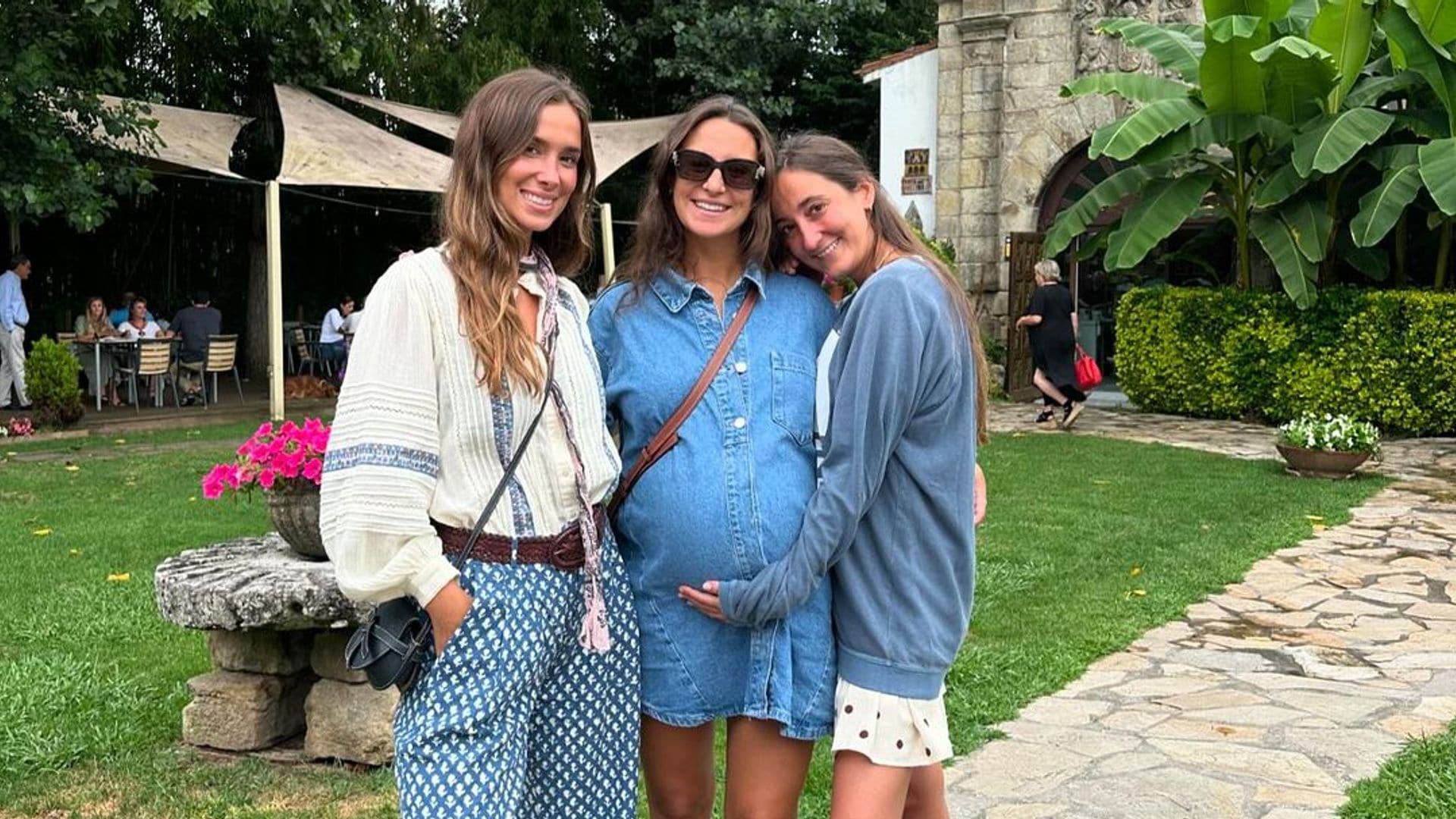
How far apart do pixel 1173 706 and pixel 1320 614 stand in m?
1.85

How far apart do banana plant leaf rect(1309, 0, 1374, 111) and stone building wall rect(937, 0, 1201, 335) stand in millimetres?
3496

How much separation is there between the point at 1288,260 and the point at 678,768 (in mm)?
11676

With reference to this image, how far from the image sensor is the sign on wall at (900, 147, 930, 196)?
1714cm

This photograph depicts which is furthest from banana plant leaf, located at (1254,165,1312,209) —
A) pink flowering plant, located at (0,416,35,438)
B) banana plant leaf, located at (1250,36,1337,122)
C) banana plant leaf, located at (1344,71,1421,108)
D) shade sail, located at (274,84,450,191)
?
pink flowering plant, located at (0,416,35,438)

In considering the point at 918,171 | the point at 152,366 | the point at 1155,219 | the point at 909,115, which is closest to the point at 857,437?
the point at 1155,219

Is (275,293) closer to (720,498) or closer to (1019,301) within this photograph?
(1019,301)

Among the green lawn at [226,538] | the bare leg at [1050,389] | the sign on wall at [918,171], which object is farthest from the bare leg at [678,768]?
the sign on wall at [918,171]

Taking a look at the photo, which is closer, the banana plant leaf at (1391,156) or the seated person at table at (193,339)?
the banana plant leaf at (1391,156)

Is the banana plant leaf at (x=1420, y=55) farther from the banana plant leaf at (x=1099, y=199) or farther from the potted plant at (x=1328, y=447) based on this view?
the potted plant at (x=1328, y=447)

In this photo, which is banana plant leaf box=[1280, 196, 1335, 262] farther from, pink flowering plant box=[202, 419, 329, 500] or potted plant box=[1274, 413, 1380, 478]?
pink flowering plant box=[202, 419, 329, 500]

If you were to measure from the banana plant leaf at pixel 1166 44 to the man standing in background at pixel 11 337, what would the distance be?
1217 centimetres

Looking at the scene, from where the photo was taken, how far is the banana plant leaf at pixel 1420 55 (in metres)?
11.7

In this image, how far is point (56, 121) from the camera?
11.4 metres

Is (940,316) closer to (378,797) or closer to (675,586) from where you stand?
(675,586)
